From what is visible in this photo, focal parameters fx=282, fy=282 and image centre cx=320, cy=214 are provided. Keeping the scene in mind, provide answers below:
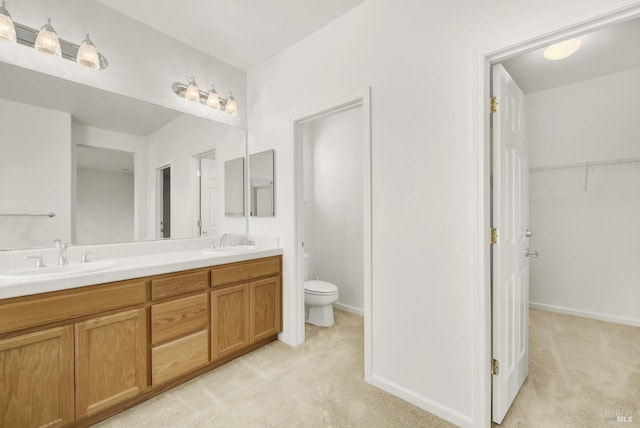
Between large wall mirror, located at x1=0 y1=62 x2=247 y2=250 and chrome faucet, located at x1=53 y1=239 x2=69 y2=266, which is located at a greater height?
large wall mirror, located at x1=0 y1=62 x2=247 y2=250

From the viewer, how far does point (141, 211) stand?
2244mm

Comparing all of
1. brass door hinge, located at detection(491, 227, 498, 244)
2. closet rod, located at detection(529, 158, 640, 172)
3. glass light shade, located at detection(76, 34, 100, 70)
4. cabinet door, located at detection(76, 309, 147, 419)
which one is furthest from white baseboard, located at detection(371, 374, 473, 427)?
closet rod, located at detection(529, 158, 640, 172)

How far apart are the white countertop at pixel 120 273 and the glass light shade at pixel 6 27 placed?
4.47 feet

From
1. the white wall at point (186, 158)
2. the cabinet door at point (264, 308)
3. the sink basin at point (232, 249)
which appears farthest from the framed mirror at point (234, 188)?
the cabinet door at point (264, 308)

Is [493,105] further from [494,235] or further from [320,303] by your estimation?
[320,303]

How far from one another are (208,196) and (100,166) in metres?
0.85

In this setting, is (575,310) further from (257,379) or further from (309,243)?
(257,379)

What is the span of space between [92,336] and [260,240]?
140 centimetres

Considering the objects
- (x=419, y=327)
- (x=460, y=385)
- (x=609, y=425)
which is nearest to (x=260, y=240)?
(x=419, y=327)

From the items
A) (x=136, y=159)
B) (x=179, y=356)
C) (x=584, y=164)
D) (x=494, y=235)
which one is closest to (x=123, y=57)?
(x=136, y=159)

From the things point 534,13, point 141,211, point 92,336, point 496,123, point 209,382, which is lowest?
point 209,382

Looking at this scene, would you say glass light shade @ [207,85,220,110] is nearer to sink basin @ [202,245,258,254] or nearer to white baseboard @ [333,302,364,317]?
sink basin @ [202,245,258,254]

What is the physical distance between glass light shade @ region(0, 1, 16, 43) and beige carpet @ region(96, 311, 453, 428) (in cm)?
222

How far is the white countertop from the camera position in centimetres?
127
